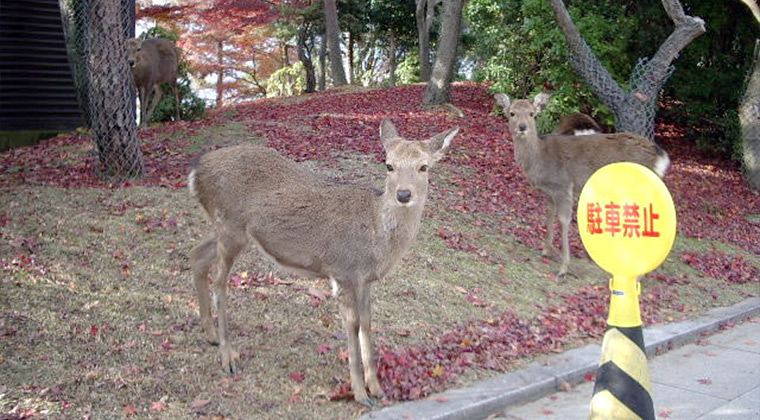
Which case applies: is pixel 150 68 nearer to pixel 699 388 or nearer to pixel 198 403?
pixel 198 403

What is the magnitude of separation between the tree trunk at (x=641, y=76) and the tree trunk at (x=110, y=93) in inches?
305

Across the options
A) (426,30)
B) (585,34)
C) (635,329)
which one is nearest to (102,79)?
(635,329)

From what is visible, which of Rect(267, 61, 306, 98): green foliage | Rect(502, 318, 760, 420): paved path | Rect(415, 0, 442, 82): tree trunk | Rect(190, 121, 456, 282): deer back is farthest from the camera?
Rect(267, 61, 306, 98): green foliage

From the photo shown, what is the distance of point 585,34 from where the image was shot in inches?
616

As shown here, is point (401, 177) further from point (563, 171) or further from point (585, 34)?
point (585, 34)

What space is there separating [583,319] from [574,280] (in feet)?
4.87

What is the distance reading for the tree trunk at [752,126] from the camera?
1560 cm

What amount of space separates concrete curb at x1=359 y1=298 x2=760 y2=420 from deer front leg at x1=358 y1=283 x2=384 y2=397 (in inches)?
8.8

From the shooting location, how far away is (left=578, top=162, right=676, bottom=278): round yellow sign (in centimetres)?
305

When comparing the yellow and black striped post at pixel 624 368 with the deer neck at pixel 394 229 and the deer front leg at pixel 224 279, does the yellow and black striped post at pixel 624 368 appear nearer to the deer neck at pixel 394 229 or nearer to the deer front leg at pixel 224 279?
the deer neck at pixel 394 229

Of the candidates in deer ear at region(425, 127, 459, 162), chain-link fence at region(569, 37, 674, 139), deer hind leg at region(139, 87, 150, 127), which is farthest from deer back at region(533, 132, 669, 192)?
deer hind leg at region(139, 87, 150, 127)

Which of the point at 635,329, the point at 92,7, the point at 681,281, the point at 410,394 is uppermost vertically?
the point at 92,7

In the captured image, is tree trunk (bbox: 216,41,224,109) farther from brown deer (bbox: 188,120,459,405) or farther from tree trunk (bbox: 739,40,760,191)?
brown deer (bbox: 188,120,459,405)

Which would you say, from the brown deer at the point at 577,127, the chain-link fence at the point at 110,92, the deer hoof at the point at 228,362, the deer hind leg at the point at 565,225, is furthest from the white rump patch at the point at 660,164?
the chain-link fence at the point at 110,92
